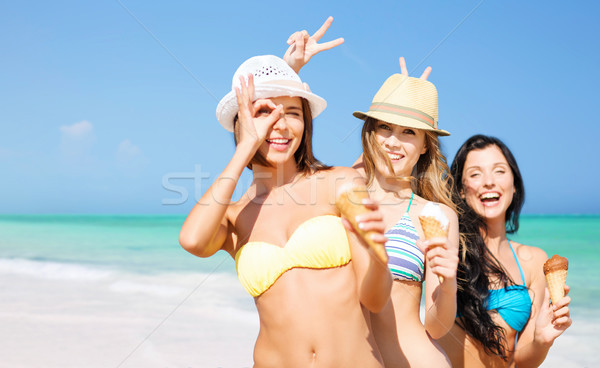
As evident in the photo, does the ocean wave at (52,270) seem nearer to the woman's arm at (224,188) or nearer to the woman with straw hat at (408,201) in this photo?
the woman with straw hat at (408,201)

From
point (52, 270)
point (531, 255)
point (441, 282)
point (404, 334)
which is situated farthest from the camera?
point (52, 270)

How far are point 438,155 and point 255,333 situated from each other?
6.84m

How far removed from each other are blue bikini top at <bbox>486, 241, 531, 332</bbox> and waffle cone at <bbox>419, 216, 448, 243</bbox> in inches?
54.1

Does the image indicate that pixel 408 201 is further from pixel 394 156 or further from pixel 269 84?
pixel 269 84

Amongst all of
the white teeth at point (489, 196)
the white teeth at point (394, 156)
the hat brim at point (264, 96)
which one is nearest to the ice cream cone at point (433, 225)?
the white teeth at point (394, 156)

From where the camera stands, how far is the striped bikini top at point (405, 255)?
302cm

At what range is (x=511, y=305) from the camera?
146 inches

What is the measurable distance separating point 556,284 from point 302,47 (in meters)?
2.53

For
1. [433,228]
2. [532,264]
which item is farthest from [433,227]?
[532,264]

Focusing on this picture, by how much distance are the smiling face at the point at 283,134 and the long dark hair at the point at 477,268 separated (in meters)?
1.66

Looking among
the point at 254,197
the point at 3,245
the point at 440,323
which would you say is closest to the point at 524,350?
the point at 440,323

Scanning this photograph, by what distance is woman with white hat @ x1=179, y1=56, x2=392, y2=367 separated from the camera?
8.16 feet

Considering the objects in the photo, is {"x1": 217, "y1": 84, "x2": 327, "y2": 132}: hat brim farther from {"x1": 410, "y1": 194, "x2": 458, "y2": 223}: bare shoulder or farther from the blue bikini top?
the blue bikini top

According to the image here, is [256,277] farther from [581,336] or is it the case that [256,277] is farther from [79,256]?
[79,256]
